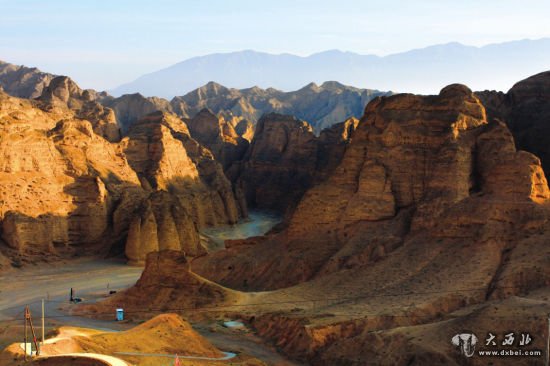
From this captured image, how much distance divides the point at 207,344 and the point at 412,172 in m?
19.1

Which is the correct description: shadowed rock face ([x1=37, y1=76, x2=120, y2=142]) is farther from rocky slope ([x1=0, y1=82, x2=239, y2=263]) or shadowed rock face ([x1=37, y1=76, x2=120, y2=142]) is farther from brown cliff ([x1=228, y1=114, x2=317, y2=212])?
brown cliff ([x1=228, y1=114, x2=317, y2=212])

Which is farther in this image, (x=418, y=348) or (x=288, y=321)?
(x=288, y=321)

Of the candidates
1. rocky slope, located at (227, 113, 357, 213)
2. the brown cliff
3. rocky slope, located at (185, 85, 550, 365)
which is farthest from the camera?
the brown cliff

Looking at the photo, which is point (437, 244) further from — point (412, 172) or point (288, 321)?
point (288, 321)

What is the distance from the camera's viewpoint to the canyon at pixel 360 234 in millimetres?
34969

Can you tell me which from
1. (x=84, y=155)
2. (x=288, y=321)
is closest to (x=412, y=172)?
(x=288, y=321)

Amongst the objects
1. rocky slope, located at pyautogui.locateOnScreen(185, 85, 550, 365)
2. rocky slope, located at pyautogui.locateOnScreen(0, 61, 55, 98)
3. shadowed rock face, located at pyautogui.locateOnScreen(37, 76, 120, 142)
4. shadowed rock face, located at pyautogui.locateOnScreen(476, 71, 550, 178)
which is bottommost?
rocky slope, located at pyautogui.locateOnScreen(185, 85, 550, 365)

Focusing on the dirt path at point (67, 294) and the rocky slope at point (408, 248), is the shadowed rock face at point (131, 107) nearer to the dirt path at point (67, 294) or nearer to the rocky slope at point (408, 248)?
the dirt path at point (67, 294)

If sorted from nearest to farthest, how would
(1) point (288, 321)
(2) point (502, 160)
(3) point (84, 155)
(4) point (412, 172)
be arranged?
(1) point (288, 321) < (2) point (502, 160) < (4) point (412, 172) < (3) point (84, 155)

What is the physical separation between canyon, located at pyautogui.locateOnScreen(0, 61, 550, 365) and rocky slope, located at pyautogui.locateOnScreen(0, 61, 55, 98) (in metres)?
70.2

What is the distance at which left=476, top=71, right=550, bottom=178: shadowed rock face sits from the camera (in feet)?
203

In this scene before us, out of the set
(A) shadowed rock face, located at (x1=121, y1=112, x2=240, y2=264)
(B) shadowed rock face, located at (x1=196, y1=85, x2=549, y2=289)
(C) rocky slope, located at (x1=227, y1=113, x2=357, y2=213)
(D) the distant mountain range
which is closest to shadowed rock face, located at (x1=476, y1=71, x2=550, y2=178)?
(B) shadowed rock face, located at (x1=196, y1=85, x2=549, y2=289)

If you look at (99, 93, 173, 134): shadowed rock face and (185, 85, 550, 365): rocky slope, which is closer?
(185, 85, 550, 365): rocky slope

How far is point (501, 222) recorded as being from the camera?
4081 cm
